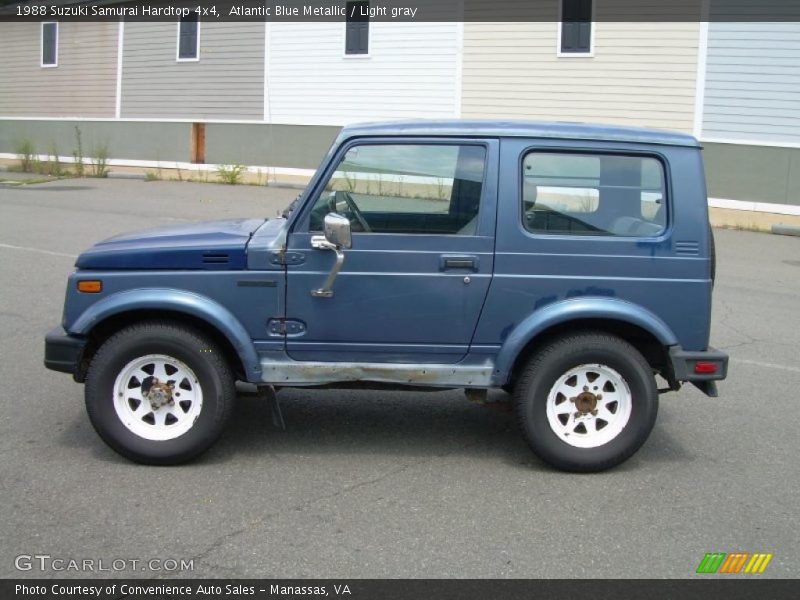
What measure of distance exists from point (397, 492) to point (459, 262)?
50.7 inches

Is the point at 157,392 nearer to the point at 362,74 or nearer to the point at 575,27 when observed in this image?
the point at 575,27

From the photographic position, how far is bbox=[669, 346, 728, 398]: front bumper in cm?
514

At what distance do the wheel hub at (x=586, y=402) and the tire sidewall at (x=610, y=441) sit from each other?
0.56 ft

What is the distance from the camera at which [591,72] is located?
65.9 feet

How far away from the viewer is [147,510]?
4.63 m

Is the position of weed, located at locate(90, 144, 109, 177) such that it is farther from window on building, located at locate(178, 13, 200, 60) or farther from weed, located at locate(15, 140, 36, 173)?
window on building, located at locate(178, 13, 200, 60)

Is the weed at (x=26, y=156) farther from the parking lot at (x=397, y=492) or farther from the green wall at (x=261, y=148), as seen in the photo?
the parking lot at (x=397, y=492)

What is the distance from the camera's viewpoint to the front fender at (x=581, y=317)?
16.6ft

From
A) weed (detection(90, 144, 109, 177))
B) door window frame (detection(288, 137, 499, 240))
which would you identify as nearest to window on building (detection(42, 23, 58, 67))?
weed (detection(90, 144, 109, 177))

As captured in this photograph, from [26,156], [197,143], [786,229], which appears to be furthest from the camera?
[26,156]

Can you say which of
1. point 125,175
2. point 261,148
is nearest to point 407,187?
point 261,148
